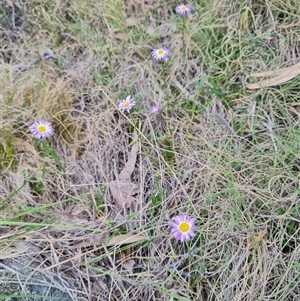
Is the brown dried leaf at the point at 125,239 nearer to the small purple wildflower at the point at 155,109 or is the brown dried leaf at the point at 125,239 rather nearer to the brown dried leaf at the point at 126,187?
the brown dried leaf at the point at 126,187

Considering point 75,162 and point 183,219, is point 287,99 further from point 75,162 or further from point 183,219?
point 75,162

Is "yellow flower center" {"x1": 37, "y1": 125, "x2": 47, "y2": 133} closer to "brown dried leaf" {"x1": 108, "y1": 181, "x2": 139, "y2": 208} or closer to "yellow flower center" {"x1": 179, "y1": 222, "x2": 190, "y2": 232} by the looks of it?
"brown dried leaf" {"x1": 108, "y1": 181, "x2": 139, "y2": 208}

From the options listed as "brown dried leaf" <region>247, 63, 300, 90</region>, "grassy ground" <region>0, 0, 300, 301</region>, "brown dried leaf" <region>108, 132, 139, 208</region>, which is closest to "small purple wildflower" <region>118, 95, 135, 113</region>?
"grassy ground" <region>0, 0, 300, 301</region>

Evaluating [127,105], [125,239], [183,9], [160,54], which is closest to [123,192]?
[125,239]

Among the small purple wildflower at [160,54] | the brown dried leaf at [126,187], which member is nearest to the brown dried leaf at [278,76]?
the small purple wildflower at [160,54]

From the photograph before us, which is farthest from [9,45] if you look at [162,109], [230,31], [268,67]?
[268,67]
